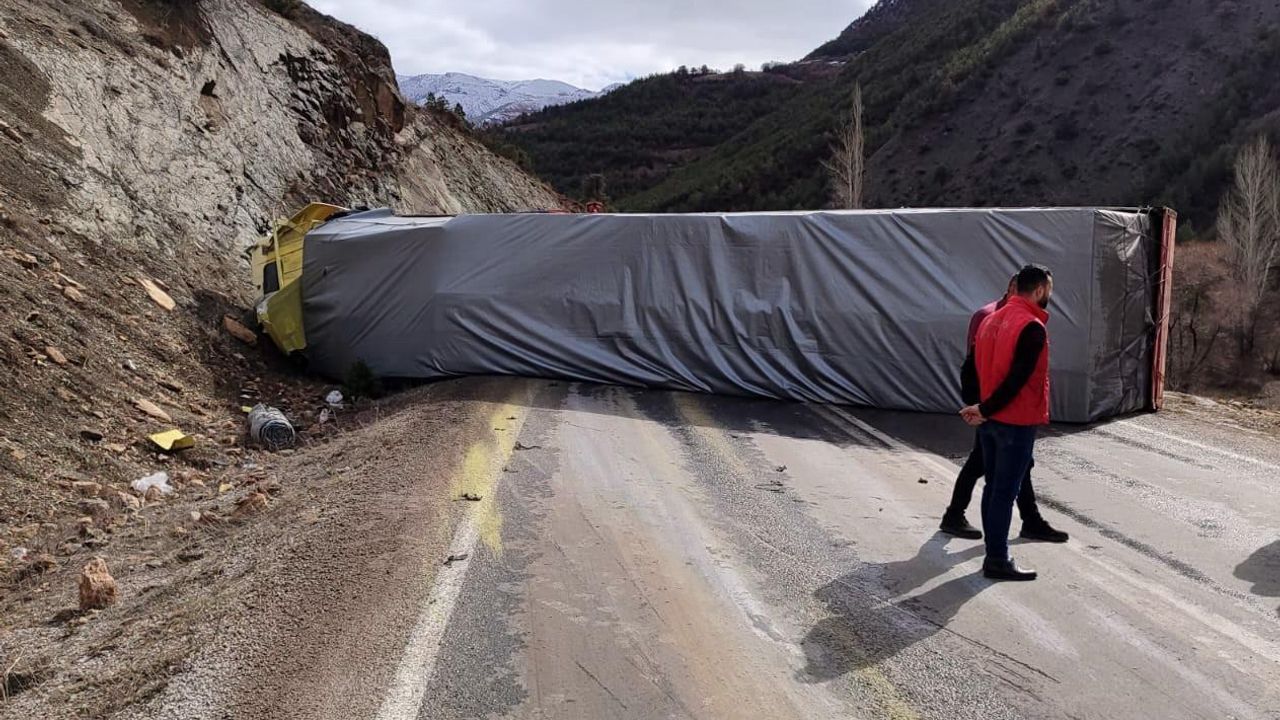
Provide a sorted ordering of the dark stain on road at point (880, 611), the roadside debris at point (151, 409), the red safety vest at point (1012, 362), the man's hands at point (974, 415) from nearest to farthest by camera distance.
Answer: the dark stain on road at point (880, 611), the red safety vest at point (1012, 362), the man's hands at point (974, 415), the roadside debris at point (151, 409)

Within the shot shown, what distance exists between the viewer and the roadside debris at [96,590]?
4.59m

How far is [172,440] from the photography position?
24.9 feet

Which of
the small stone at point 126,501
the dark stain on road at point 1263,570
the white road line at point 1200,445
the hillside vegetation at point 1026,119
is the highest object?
the hillside vegetation at point 1026,119

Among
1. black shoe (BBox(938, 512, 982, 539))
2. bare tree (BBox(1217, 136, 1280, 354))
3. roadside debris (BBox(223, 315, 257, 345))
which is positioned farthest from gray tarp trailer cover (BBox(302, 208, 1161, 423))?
bare tree (BBox(1217, 136, 1280, 354))

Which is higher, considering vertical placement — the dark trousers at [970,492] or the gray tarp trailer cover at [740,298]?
the gray tarp trailer cover at [740,298]

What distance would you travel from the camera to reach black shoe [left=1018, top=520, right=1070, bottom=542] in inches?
215

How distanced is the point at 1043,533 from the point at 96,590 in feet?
17.5

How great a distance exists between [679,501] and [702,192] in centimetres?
5748

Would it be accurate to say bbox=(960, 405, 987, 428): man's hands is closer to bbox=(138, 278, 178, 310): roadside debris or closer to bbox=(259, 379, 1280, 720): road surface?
bbox=(259, 379, 1280, 720): road surface

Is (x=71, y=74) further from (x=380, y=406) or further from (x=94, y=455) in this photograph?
(x=94, y=455)

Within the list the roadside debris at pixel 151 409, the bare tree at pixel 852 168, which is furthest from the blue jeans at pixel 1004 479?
the bare tree at pixel 852 168

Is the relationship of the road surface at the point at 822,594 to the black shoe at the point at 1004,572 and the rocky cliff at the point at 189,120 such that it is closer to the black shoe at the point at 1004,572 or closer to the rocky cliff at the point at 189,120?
the black shoe at the point at 1004,572

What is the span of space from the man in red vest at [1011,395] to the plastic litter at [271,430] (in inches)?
250

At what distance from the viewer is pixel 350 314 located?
11039 mm
